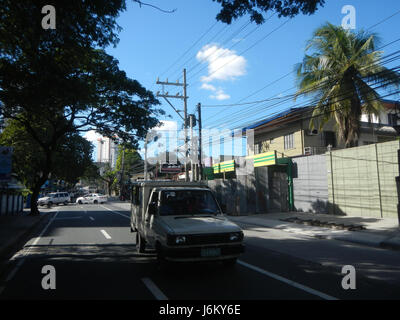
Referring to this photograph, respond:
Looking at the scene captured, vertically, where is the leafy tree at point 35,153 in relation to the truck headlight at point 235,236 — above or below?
above

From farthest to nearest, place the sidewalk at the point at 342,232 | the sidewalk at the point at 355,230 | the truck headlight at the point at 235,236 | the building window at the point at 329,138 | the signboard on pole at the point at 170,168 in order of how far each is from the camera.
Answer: the signboard on pole at the point at 170,168
the building window at the point at 329,138
the sidewalk at the point at 355,230
the sidewalk at the point at 342,232
the truck headlight at the point at 235,236

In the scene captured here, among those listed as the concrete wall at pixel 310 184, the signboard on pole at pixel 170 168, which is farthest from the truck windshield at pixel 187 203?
the signboard on pole at pixel 170 168

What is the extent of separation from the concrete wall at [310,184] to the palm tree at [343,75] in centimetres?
236

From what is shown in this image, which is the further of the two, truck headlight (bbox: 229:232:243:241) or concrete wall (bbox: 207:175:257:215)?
concrete wall (bbox: 207:175:257:215)

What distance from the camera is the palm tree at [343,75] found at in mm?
17578

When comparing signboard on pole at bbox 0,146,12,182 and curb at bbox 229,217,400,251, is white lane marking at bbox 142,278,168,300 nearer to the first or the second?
signboard on pole at bbox 0,146,12,182

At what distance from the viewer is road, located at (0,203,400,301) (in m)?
5.16

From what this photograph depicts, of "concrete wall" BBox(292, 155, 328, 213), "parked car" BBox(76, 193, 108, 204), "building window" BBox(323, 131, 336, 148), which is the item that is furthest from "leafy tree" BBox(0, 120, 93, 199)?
"building window" BBox(323, 131, 336, 148)

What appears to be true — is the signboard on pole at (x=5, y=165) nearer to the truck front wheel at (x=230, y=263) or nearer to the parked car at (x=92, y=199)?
the truck front wheel at (x=230, y=263)

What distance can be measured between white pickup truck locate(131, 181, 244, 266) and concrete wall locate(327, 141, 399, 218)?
12.1 metres

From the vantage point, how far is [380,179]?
622 inches

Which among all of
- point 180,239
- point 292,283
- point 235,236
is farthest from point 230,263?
point 180,239

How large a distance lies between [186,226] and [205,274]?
116cm
